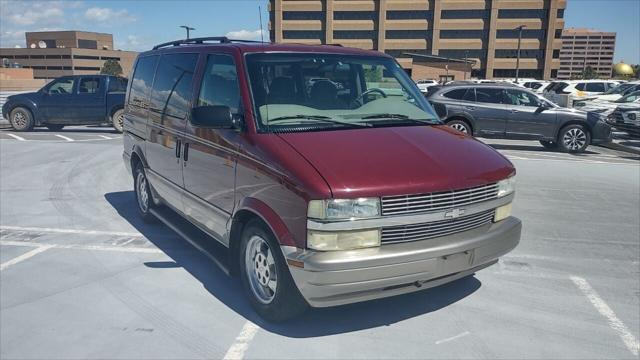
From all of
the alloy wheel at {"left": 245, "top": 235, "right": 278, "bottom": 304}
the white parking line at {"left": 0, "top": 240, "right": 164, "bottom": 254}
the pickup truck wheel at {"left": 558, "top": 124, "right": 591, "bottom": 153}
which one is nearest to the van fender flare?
the alloy wheel at {"left": 245, "top": 235, "right": 278, "bottom": 304}

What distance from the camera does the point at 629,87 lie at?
24.4 meters

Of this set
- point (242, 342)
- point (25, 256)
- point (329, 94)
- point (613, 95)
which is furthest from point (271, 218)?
point (613, 95)

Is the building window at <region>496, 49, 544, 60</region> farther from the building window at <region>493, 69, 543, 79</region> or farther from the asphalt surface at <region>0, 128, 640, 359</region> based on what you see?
the asphalt surface at <region>0, 128, 640, 359</region>

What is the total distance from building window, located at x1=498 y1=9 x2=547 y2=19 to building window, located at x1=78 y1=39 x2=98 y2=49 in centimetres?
11410

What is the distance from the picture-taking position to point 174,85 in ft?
16.5

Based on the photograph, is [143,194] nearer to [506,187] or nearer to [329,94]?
[329,94]

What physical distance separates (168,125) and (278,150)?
2.10 metres

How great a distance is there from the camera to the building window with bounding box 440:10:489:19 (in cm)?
8706

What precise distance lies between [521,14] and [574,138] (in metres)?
82.3

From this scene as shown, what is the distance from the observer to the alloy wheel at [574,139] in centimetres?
1348

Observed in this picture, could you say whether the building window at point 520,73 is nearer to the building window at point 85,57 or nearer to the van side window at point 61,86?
the van side window at point 61,86

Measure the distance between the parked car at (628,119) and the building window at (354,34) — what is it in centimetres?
7731

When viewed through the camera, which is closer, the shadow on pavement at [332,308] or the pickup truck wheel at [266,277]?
the pickup truck wheel at [266,277]

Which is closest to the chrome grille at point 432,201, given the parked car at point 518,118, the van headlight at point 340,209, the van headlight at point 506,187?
the van headlight at point 340,209
